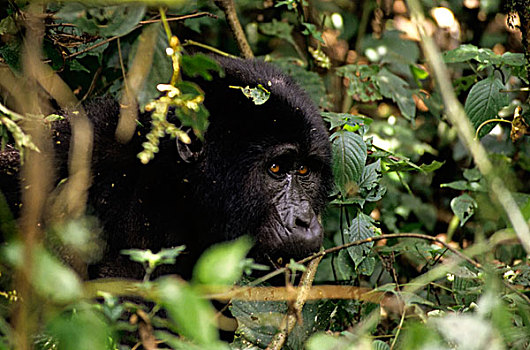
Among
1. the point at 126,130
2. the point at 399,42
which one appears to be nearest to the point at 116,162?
the point at 126,130

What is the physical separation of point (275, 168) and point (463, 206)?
1321 mm

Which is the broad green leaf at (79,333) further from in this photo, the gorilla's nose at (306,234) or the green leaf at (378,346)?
the gorilla's nose at (306,234)

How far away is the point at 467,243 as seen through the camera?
15.4 feet

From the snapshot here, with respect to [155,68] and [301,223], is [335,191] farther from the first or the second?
[155,68]

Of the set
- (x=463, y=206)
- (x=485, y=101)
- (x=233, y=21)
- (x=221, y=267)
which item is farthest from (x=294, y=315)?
(x=233, y=21)

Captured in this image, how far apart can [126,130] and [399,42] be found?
3258mm

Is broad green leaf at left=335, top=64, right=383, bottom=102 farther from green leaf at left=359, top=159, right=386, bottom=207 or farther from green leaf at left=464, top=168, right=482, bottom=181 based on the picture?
green leaf at left=359, top=159, right=386, bottom=207

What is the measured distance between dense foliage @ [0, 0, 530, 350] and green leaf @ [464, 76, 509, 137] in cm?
1

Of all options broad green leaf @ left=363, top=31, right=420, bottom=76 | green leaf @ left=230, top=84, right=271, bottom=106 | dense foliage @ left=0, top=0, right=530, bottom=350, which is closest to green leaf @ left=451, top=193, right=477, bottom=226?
dense foliage @ left=0, top=0, right=530, bottom=350

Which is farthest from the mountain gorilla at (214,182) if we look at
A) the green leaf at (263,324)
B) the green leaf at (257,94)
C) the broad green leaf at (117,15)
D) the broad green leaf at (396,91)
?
the broad green leaf at (396,91)

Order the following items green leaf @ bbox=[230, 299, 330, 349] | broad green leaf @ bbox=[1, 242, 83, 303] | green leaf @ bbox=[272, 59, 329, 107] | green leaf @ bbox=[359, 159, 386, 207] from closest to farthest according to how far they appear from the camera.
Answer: broad green leaf @ bbox=[1, 242, 83, 303]
green leaf @ bbox=[230, 299, 330, 349]
green leaf @ bbox=[359, 159, 386, 207]
green leaf @ bbox=[272, 59, 329, 107]

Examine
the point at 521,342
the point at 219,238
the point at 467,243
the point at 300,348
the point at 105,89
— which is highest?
the point at 105,89

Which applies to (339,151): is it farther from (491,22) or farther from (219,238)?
(491,22)

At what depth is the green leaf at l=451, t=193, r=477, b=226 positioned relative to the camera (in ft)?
11.9
